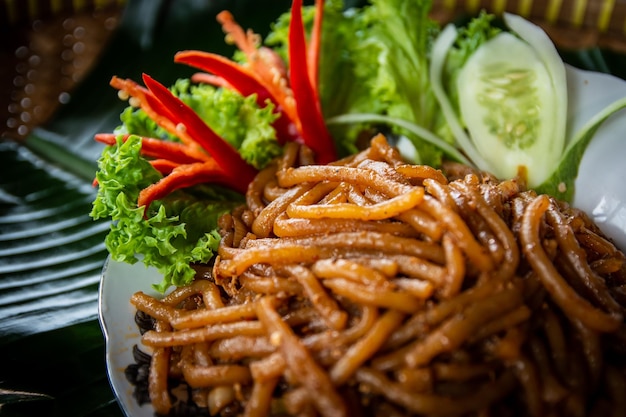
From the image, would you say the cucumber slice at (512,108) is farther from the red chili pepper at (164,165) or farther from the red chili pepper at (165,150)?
the red chili pepper at (164,165)

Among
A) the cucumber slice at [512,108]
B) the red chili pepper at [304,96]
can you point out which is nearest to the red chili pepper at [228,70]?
the red chili pepper at [304,96]

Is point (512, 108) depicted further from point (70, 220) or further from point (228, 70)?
point (70, 220)

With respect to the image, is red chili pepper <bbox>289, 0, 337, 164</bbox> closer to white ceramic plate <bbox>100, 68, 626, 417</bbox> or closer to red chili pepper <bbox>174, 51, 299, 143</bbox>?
red chili pepper <bbox>174, 51, 299, 143</bbox>

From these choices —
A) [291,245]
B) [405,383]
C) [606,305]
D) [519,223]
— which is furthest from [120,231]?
[606,305]

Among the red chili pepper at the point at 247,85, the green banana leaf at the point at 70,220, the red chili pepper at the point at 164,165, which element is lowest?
the green banana leaf at the point at 70,220

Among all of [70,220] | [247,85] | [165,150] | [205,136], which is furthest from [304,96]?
[70,220]

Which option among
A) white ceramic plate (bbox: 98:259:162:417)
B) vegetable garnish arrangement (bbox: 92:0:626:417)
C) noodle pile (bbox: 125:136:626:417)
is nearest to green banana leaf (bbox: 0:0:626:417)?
white ceramic plate (bbox: 98:259:162:417)
